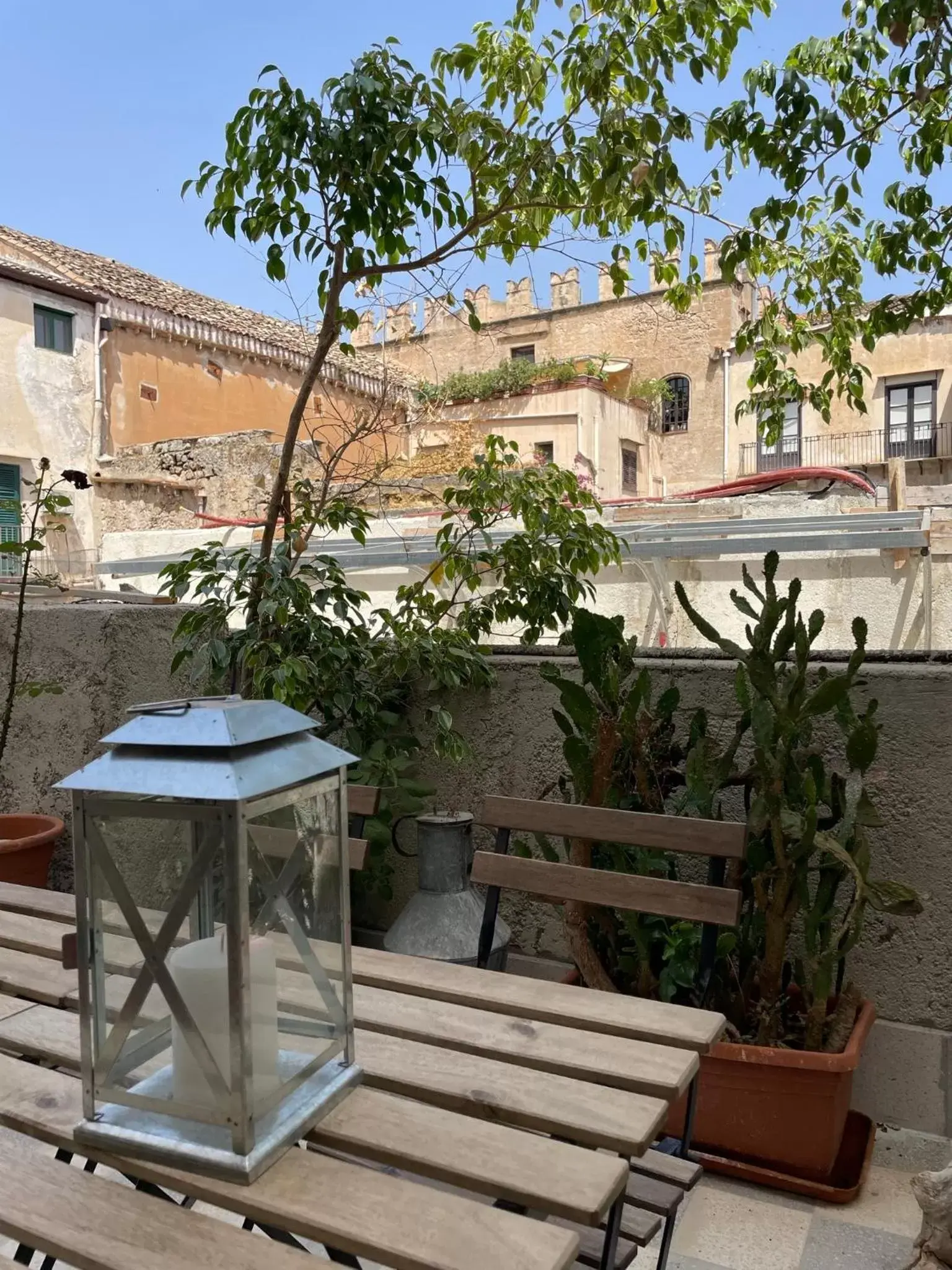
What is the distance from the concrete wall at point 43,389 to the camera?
17.0 metres

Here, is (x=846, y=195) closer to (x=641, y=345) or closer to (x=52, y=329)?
(x=52, y=329)

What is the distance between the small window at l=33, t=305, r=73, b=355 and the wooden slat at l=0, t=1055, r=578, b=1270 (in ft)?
61.5

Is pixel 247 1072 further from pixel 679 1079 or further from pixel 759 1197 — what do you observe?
pixel 759 1197

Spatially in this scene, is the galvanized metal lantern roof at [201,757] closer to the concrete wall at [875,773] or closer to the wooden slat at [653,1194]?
the wooden slat at [653,1194]

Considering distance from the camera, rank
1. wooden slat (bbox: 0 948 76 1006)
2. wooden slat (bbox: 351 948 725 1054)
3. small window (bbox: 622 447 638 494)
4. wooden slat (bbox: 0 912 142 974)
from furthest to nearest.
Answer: small window (bbox: 622 447 638 494) → wooden slat (bbox: 0 912 142 974) → wooden slat (bbox: 0 948 76 1006) → wooden slat (bbox: 351 948 725 1054)

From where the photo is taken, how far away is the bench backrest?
1.93m

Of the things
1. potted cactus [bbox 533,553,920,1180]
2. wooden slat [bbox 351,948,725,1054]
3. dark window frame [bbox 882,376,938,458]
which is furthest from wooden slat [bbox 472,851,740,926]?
dark window frame [bbox 882,376,938,458]

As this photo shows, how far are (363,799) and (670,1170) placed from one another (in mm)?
1007

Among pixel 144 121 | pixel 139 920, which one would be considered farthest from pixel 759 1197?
pixel 144 121

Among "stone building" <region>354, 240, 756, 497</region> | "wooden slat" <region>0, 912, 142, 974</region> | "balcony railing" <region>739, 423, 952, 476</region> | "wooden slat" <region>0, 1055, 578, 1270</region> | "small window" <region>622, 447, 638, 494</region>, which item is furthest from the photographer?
"stone building" <region>354, 240, 756, 497</region>

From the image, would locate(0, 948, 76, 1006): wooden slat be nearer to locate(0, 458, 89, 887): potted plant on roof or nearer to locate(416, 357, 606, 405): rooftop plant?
locate(0, 458, 89, 887): potted plant on roof

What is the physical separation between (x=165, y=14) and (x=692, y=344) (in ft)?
79.9

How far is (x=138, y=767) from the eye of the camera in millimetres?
1059

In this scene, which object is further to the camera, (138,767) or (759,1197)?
(759,1197)
